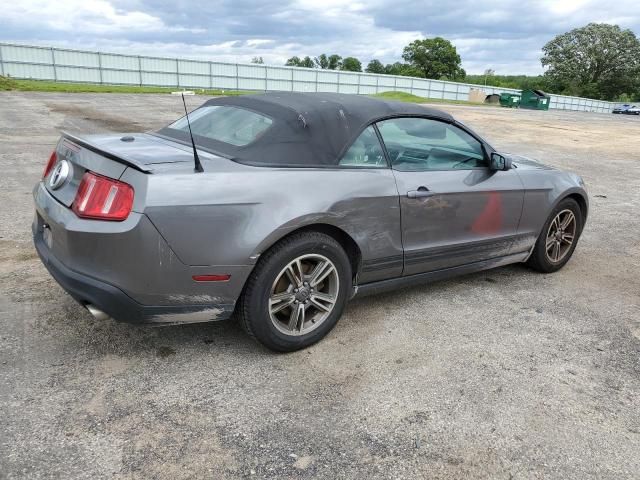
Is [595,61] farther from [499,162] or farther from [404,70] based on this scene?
[499,162]

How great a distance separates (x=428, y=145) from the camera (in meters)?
3.87

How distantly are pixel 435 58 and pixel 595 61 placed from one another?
927 inches

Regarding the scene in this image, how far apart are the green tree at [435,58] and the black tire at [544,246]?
89.1 metres

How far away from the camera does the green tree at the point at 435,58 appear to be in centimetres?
8744

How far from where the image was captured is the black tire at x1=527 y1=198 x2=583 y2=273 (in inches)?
183

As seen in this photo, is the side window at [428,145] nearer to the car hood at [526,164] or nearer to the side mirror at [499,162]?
the side mirror at [499,162]

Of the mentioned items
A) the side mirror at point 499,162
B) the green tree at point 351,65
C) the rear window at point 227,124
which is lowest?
the side mirror at point 499,162

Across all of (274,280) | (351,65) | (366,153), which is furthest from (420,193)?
(351,65)

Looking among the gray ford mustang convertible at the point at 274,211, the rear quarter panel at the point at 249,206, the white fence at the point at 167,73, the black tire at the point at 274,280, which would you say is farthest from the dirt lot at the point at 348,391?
the white fence at the point at 167,73

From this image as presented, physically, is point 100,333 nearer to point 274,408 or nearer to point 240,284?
point 240,284

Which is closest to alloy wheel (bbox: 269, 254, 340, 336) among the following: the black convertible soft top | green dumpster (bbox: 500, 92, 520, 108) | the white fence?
the black convertible soft top

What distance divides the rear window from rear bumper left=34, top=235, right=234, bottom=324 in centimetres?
101

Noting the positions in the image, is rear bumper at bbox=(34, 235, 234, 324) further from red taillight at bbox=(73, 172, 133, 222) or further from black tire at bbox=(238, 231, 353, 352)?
red taillight at bbox=(73, 172, 133, 222)

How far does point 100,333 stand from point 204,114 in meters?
1.65
